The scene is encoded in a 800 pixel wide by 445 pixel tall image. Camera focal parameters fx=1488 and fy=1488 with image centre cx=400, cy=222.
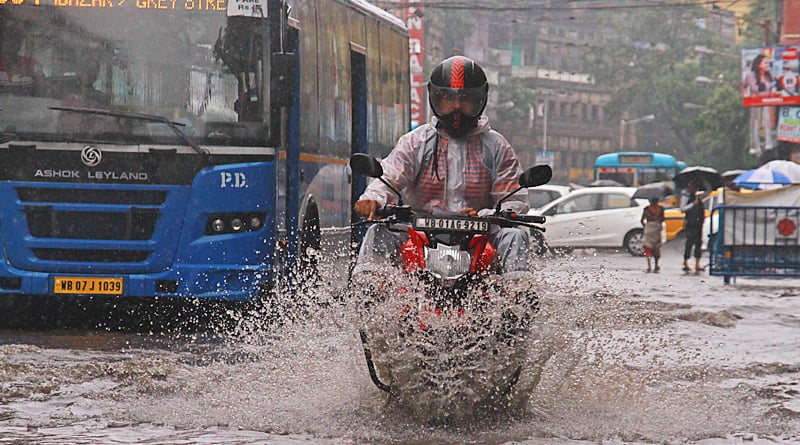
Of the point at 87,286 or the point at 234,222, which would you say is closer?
the point at 87,286

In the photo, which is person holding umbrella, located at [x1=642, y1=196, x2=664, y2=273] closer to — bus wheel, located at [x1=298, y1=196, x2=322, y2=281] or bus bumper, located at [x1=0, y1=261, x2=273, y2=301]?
bus wheel, located at [x1=298, y1=196, x2=322, y2=281]

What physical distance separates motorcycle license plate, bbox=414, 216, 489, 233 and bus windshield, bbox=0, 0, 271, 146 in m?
5.51

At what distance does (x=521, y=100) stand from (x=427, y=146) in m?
85.8

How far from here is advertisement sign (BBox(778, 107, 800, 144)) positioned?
1652 inches

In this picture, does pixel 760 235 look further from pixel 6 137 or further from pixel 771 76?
pixel 771 76

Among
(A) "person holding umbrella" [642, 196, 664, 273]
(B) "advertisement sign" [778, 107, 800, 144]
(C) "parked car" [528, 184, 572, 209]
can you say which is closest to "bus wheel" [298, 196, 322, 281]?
(A) "person holding umbrella" [642, 196, 664, 273]

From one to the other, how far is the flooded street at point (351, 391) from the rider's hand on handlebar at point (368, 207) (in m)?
0.46

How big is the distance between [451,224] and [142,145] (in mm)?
5646

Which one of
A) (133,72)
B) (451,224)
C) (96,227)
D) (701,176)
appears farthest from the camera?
(701,176)

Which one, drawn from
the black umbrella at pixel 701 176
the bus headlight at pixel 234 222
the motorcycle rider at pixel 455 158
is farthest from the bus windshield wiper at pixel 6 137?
the black umbrella at pixel 701 176

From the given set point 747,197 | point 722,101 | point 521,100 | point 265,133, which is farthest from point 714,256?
point 521,100

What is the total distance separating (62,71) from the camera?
39.2ft

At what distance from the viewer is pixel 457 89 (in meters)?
7.29

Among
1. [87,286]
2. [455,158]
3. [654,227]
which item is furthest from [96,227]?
[654,227]
